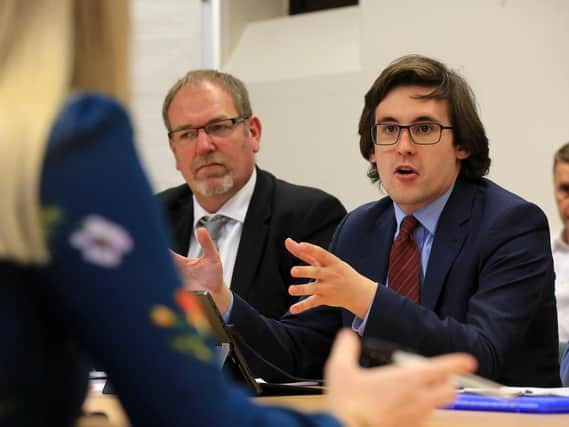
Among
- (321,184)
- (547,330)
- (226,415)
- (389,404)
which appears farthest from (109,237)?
(321,184)

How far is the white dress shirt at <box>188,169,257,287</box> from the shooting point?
331cm

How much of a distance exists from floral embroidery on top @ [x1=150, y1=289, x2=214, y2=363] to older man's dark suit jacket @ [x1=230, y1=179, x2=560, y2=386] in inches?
56.9

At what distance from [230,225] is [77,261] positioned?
2671 mm

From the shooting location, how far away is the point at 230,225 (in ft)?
11.2

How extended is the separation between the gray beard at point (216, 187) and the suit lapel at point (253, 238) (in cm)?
10

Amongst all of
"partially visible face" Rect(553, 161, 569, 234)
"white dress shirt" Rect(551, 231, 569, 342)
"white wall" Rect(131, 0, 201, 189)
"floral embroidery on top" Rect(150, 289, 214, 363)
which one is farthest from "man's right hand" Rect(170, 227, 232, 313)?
"white wall" Rect(131, 0, 201, 189)

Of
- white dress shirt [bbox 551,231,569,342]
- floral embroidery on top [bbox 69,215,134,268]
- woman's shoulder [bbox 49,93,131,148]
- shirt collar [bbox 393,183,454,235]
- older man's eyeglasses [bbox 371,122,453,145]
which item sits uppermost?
woman's shoulder [bbox 49,93,131,148]

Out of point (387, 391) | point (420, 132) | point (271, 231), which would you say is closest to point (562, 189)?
point (271, 231)

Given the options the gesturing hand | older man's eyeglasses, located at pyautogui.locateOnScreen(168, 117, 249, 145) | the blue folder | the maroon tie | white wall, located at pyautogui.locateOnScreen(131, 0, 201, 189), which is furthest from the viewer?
white wall, located at pyautogui.locateOnScreen(131, 0, 201, 189)

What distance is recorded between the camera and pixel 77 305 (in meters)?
0.76

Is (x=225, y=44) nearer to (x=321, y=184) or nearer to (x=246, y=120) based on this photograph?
(x=321, y=184)

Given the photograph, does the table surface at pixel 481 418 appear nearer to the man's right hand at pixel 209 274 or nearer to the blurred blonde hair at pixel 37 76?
the man's right hand at pixel 209 274

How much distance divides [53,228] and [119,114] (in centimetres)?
11

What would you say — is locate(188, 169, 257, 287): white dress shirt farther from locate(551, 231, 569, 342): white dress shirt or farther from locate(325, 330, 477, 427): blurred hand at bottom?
locate(325, 330, 477, 427): blurred hand at bottom
